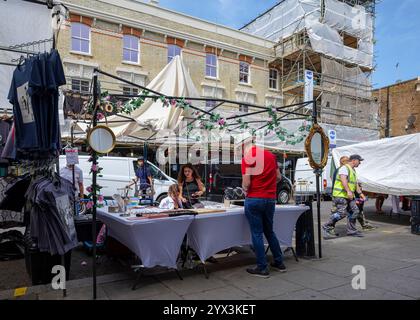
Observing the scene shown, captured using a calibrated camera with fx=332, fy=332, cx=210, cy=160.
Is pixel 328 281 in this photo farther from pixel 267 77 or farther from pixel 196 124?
pixel 267 77

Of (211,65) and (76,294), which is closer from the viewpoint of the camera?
(76,294)

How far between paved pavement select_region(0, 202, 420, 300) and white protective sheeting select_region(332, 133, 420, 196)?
3248 mm

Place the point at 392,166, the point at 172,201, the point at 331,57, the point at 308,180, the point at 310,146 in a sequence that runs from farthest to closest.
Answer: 1. the point at 331,57
2. the point at 308,180
3. the point at 392,166
4. the point at 310,146
5. the point at 172,201

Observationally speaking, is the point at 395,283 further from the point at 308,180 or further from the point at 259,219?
the point at 308,180

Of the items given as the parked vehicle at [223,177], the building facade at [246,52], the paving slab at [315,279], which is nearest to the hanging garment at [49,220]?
the paving slab at [315,279]

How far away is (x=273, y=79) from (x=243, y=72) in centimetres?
299

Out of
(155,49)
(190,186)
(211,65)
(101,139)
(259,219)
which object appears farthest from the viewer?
(211,65)

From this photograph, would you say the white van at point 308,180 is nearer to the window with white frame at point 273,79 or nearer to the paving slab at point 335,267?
the window with white frame at point 273,79

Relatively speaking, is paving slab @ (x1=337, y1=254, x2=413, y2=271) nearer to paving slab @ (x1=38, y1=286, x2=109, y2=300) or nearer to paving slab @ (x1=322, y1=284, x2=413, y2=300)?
paving slab @ (x1=322, y1=284, x2=413, y2=300)

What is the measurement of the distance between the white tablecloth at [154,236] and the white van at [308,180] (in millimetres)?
11021

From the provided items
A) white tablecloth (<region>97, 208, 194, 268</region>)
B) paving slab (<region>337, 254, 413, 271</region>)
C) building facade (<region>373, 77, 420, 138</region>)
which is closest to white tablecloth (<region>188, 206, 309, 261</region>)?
white tablecloth (<region>97, 208, 194, 268</region>)

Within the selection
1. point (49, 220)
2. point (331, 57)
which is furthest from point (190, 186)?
point (331, 57)

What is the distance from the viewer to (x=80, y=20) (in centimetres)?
1652

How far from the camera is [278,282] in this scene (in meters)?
4.45
